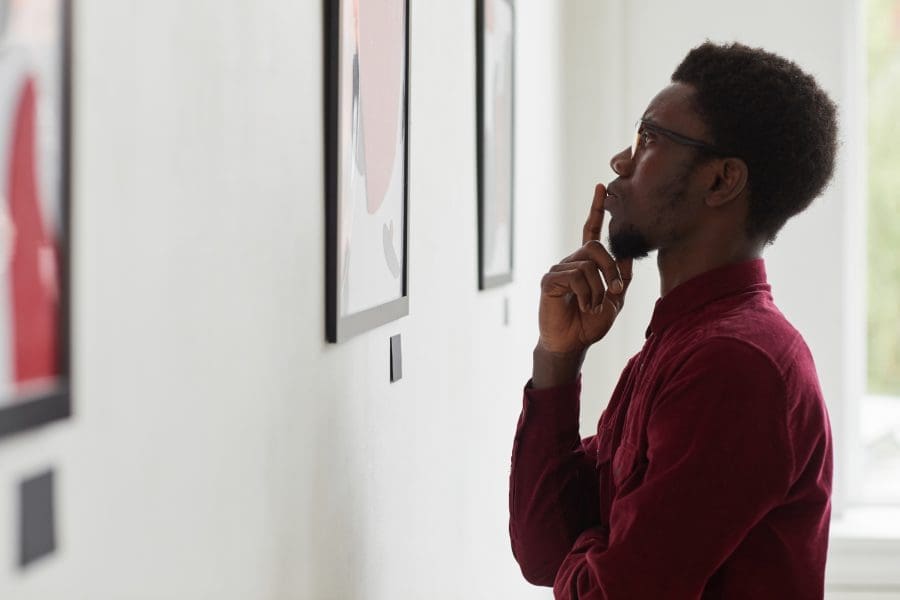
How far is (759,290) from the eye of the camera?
1514 mm

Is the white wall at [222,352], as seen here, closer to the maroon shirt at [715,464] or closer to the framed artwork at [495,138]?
the maroon shirt at [715,464]

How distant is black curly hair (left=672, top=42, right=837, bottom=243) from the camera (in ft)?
4.91

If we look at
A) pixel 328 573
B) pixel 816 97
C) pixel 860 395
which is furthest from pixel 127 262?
pixel 860 395

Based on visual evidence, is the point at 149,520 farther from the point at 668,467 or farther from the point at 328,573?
the point at 668,467

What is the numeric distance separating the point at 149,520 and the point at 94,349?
0.15 metres

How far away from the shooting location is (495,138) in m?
2.48

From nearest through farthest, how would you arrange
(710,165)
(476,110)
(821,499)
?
(821,499) < (710,165) < (476,110)

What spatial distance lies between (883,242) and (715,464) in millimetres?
3443

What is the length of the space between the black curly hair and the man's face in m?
0.03

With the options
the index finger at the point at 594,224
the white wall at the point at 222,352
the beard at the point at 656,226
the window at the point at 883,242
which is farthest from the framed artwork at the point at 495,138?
the window at the point at 883,242

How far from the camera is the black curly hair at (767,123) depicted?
1.50m

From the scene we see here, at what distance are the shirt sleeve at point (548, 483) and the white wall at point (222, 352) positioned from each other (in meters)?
0.18

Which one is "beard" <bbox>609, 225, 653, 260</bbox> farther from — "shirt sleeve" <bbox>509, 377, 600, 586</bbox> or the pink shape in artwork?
the pink shape in artwork

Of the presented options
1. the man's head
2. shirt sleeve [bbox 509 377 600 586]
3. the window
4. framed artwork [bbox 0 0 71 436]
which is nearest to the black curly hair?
the man's head
